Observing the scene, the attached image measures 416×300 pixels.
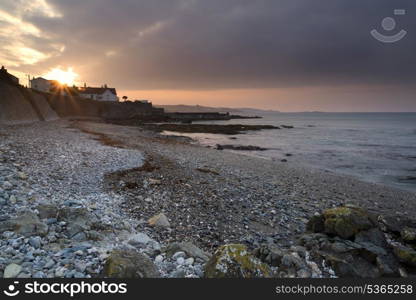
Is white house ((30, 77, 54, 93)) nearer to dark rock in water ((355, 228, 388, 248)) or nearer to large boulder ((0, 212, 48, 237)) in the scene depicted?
large boulder ((0, 212, 48, 237))

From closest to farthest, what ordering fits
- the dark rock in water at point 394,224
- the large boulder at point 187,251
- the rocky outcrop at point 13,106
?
the large boulder at point 187,251
the dark rock in water at point 394,224
the rocky outcrop at point 13,106

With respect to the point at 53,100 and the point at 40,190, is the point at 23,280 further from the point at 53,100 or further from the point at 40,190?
the point at 53,100

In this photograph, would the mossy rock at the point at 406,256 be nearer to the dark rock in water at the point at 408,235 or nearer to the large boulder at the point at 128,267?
the dark rock in water at the point at 408,235

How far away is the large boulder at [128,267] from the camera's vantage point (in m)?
4.07

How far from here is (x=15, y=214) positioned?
19.0 ft

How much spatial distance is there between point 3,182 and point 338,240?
34.2 feet

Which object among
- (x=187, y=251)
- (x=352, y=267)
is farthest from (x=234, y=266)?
(x=352, y=267)

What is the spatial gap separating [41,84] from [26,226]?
387 feet

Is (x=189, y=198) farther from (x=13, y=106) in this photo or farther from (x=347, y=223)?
(x=13, y=106)

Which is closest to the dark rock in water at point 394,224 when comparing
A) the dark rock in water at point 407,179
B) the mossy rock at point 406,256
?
the mossy rock at point 406,256

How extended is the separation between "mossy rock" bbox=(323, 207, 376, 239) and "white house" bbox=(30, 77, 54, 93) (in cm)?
11753

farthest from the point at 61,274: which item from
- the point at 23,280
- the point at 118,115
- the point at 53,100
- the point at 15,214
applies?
the point at 118,115

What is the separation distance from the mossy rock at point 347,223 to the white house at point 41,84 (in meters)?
118

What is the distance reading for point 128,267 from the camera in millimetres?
4141
